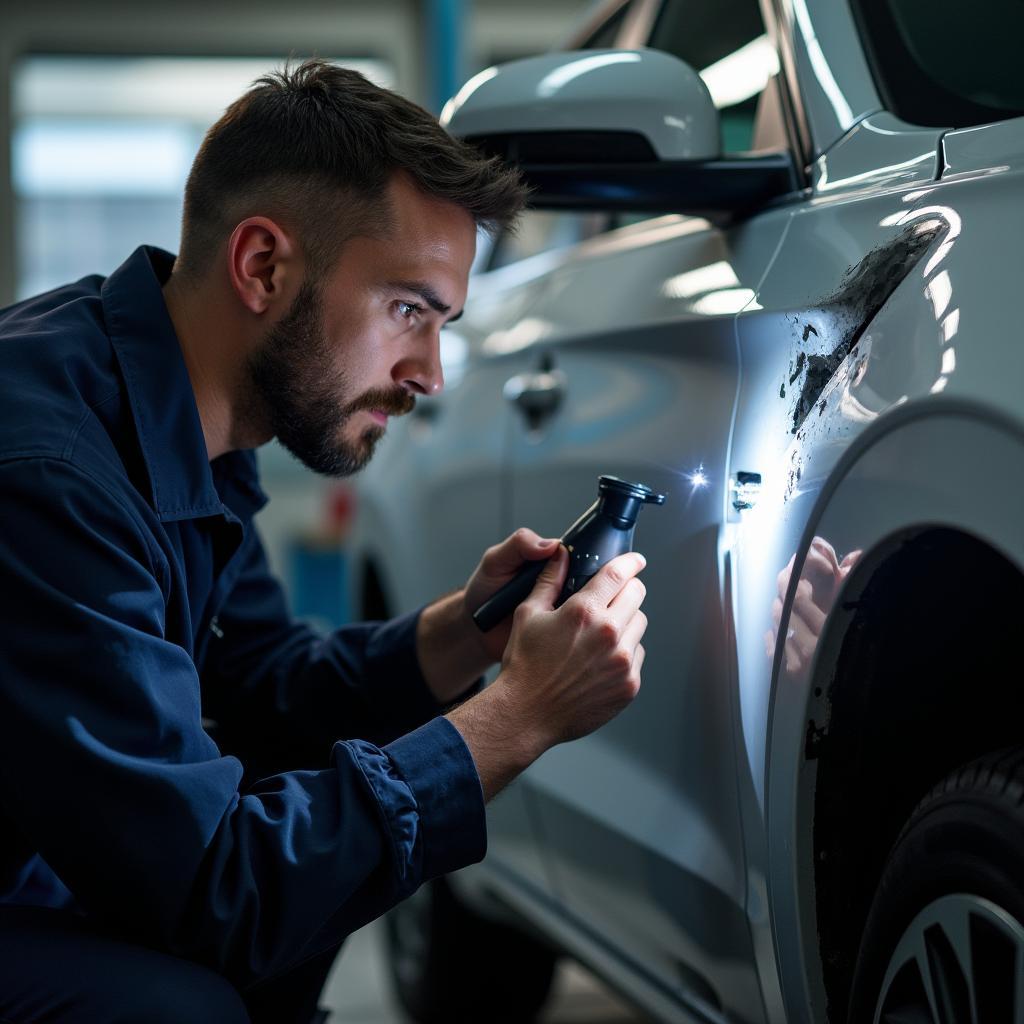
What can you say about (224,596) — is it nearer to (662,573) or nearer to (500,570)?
(500,570)

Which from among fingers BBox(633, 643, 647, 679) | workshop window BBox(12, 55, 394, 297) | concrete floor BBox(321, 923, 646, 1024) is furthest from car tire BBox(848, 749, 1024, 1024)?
workshop window BBox(12, 55, 394, 297)

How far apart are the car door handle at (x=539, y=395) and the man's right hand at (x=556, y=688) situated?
0.48m

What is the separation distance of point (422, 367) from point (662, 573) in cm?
30

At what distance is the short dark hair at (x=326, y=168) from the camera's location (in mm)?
1225

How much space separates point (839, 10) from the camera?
1242mm


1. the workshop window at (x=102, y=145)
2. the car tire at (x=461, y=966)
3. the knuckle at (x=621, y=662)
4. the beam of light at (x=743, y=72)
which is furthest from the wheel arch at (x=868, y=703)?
the workshop window at (x=102, y=145)

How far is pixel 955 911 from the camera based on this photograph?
2.85 feet

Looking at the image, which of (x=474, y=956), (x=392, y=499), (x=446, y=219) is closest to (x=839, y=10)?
(x=446, y=219)

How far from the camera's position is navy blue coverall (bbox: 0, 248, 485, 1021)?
97cm

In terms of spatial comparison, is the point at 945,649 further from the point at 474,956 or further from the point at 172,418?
the point at 474,956

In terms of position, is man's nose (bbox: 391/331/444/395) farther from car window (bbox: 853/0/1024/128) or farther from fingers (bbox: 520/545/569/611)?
car window (bbox: 853/0/1024/128)

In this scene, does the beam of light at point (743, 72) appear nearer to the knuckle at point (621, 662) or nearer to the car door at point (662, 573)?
the car door at point (662, 573)

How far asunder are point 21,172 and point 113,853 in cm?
613

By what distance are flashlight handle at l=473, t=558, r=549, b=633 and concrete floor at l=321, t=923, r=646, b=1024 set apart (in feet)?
3.81
